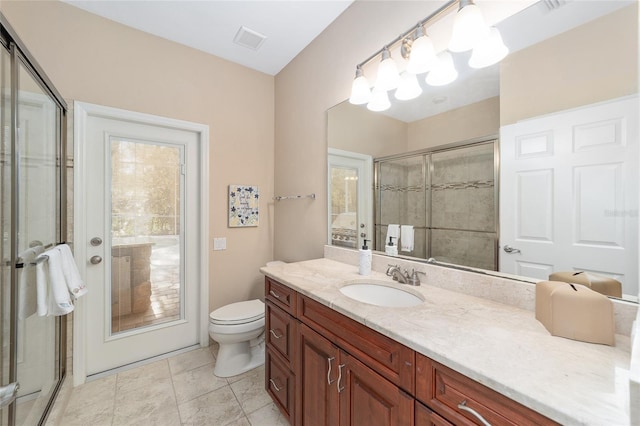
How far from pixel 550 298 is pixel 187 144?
2639 mm

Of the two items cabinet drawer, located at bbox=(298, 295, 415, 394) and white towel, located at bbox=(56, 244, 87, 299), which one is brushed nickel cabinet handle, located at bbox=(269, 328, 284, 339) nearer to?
cabinet drawer, located at bbox=(298, 295, 415, 394)

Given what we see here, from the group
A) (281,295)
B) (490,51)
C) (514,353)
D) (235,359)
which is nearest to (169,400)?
(235,359)

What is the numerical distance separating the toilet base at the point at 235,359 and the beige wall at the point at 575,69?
2.30 m

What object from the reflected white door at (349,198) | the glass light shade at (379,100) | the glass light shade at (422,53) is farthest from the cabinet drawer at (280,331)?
the glass light shade at (422,53)

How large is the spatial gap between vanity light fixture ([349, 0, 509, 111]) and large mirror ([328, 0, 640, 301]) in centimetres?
5

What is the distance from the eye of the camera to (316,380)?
1168mm

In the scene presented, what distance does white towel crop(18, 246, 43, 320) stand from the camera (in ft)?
4.02

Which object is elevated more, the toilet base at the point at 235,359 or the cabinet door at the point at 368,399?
the cabinet door at the point at 368,399

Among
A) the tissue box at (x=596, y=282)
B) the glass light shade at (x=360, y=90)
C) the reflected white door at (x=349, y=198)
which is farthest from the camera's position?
the reflected white door at (x=349, y=198)

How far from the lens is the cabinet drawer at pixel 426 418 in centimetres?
70

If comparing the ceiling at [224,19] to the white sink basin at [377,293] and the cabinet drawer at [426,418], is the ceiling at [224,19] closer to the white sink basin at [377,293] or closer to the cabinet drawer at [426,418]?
the white sink basin at [377,293]

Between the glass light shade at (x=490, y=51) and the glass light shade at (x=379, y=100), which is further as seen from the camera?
the glass light shade at (x=379, y=100)

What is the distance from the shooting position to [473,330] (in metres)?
0.81

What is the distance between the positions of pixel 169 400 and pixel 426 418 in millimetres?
1759
